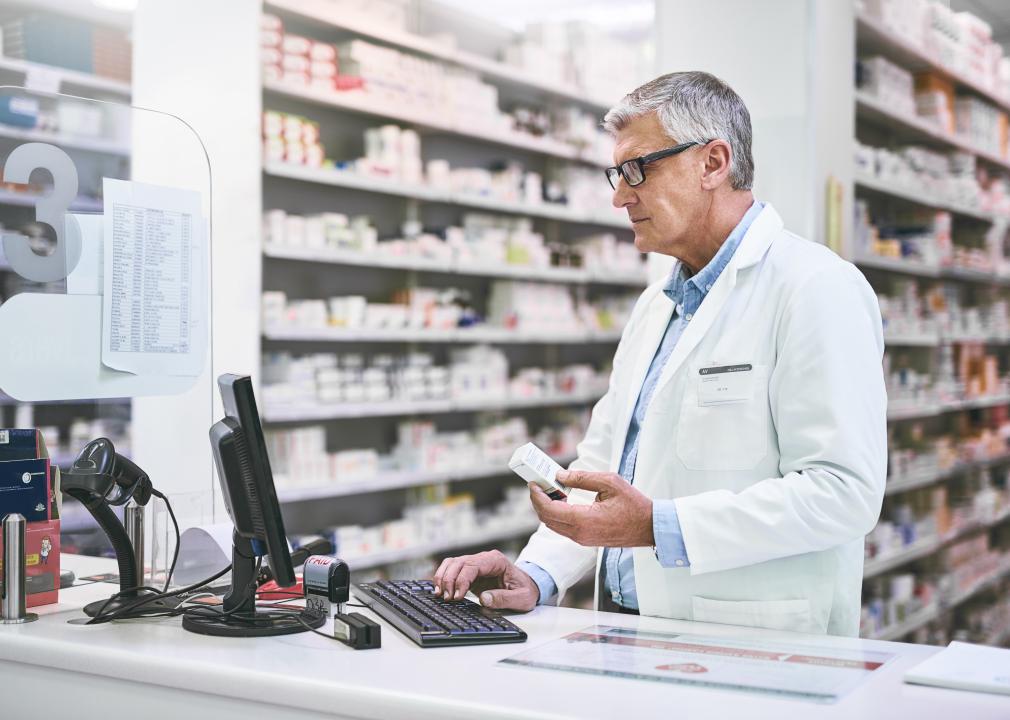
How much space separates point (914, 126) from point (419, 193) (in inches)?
108

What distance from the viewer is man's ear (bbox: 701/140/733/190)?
215 cm

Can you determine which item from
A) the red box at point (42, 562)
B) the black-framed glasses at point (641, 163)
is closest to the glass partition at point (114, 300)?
the red box at point (42, 562)

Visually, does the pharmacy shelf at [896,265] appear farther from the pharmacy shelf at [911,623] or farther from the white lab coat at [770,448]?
the white lab coat at [770,448]

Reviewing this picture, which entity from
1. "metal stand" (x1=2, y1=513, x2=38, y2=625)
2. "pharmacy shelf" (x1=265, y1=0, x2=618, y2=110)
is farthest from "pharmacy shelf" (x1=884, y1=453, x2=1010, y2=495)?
"metal stand" (x1=2, y1=513, x2=38, y2=625)

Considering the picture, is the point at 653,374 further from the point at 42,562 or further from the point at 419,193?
the point at 419,193

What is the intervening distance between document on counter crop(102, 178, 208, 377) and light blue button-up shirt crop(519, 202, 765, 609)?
97 centimetres

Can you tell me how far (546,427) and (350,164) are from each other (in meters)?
2.46

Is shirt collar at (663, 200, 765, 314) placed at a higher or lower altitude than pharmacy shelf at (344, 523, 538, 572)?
higher

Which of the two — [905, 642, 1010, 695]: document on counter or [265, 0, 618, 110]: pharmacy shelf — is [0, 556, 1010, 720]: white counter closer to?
[905, 642, 1010, 695]: document on counter

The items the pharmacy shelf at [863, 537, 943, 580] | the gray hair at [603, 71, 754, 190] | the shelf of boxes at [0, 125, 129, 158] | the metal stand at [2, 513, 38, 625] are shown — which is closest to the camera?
the metal stand at [2, 513, 38, 625]

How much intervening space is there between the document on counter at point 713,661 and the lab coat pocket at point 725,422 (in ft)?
1.28

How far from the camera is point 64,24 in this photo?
4773mm

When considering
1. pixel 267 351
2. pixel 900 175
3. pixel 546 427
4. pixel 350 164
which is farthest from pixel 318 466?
pixel 900 175

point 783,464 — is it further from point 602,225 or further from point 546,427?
point 602,225
